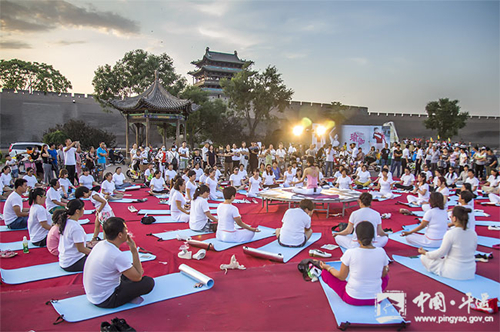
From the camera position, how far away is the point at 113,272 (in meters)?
3.29

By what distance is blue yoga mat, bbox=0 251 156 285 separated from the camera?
4.21 m

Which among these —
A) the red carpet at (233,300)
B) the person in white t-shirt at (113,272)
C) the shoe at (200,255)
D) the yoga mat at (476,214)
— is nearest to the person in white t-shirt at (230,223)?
the red carpet at (233,300)

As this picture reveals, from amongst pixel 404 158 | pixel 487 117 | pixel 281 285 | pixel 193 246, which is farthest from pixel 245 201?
pixel 487 117

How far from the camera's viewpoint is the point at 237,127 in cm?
2702

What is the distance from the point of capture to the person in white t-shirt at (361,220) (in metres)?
4.88

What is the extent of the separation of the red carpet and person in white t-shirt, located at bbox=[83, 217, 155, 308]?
200 mm

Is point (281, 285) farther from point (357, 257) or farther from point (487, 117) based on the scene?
point (487, 117)

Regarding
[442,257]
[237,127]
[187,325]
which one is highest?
[237,127]

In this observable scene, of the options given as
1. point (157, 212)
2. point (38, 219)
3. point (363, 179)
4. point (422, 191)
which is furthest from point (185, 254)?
point (363, 179)

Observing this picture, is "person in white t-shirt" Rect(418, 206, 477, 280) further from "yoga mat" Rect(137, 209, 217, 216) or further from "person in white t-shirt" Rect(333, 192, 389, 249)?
"yoga mat" Rect(137, 209, 217, 216)

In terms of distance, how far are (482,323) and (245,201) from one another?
6.74 metres

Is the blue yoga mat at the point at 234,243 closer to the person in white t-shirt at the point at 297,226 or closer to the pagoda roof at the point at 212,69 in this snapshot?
the person in white t-shirt at the point at 297,226

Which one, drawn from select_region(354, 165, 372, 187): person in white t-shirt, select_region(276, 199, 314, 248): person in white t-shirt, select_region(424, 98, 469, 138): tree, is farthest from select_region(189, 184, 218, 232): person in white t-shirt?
select_region(424, 98, 469, 138): tree

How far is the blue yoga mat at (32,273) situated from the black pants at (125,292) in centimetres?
141
